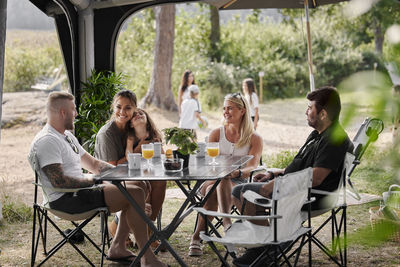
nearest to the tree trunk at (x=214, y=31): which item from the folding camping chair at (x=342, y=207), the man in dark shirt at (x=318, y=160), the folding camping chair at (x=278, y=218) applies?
the folding camping chair at (x=342, y=207)

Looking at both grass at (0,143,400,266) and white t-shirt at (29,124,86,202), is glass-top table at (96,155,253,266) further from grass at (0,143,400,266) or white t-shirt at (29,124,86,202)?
grass at (0,143,400,266)

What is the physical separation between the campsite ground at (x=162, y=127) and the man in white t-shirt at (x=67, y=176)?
57 centimetres

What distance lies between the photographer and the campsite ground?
150 inches

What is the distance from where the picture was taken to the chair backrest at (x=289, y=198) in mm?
2703

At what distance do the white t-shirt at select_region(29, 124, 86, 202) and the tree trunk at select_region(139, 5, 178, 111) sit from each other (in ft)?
33.0

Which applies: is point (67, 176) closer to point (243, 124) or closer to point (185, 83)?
point (243, 124)

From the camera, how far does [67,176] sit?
3375mm

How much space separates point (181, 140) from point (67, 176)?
76 centimetres

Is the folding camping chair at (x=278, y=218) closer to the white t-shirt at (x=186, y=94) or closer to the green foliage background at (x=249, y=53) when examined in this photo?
the white t-shirt at (x=186, y=94)

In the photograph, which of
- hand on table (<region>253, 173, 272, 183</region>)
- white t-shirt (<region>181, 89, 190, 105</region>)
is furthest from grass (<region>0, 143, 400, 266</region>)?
white t-shirt (<region>181, 89, 190, 105</region>)

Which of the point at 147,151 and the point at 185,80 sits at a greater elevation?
the point at 185,80

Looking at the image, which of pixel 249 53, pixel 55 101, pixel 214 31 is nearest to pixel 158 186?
pixel 55 101

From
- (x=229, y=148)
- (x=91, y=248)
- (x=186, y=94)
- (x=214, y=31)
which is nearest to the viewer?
(x=229, y=148)

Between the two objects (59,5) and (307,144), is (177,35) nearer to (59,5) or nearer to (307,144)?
(59,5)
